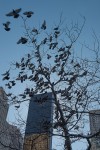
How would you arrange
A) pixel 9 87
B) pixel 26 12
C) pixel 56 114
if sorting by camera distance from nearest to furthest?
pixel 26 12 → pixel 9 87 → pixel 56 114

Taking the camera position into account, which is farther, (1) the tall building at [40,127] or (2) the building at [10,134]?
(1) the tall building at [40,127]

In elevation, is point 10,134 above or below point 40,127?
below

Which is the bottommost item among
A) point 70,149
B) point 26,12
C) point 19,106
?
point 70,149

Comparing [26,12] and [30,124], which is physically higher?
[26,12]

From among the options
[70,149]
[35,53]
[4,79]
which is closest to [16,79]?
[4,79]

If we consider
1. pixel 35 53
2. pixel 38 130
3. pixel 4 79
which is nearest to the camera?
pixel 4 79

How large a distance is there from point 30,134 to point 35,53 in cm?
444

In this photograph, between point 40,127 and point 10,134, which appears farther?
point 10,134

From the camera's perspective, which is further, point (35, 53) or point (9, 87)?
point (35, 53)

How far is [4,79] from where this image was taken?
10148 mm

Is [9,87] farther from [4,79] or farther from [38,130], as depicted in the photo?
[38,130]

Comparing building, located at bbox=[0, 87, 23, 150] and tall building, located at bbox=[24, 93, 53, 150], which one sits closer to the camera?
building, located at bbox=[0, 87, 23, 150]

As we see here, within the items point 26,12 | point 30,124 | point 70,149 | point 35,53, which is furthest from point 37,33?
point 70,149

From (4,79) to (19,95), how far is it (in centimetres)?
171
